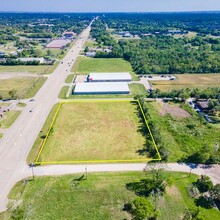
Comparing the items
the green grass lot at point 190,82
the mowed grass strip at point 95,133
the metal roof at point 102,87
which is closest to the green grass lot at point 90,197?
the mowed grass strip at point 95,133

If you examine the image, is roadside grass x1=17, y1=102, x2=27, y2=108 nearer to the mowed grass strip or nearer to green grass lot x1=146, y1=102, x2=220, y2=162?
the mowed grass strip

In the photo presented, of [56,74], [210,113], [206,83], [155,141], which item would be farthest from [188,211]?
[56,74]

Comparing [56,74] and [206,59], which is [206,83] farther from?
[56,74]

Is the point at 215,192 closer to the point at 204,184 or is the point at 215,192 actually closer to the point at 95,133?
the point at 204,184

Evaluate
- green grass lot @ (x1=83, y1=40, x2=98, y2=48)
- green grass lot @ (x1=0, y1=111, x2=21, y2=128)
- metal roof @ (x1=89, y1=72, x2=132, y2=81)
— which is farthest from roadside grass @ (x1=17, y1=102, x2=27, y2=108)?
green grass lot @ (x1=83, y1=40, x2=98, y2=48)

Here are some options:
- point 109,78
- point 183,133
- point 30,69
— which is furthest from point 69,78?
point 183,133

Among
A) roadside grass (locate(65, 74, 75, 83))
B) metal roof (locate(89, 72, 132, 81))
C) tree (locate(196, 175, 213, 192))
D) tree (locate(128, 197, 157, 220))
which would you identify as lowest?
roadside grass (locate(65, 74, 75, 83))

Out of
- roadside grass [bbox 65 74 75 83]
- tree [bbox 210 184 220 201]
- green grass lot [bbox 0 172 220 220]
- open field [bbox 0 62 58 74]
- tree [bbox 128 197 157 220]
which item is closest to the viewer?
tree [bbox 128 197 157 220]
